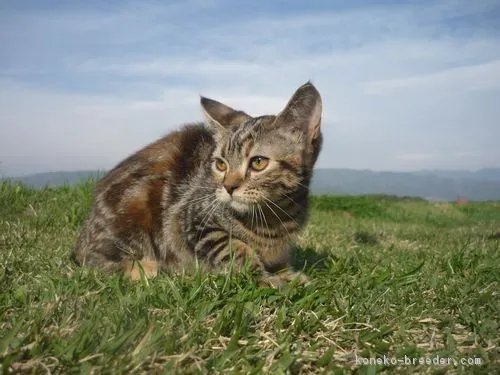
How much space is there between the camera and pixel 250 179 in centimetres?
353

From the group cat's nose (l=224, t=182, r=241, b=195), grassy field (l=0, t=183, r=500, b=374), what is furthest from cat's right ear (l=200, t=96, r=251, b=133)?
grassy field (l=0, t=183, r=500, b=374)

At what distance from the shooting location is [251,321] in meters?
2.45

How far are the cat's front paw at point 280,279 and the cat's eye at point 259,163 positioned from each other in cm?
81

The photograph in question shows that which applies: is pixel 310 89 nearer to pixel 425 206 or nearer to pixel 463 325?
pixel 463 325

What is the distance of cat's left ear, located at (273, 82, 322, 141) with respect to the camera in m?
3.55

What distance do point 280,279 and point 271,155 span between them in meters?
0.93

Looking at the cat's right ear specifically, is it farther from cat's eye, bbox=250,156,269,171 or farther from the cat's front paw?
the cat's front paw

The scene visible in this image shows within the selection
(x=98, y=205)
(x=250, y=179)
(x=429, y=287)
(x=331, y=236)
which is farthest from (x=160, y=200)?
(x=331, y=236)

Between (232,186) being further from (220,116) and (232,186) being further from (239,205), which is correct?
(220,116)

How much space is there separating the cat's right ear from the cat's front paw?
1352mm

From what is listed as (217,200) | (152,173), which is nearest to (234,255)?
(217,200)

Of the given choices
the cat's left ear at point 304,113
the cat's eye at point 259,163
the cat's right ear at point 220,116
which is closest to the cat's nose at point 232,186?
the cat's eye at point 259,163

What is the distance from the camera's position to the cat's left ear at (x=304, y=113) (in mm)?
3552

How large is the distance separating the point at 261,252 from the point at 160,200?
1.06 meters
